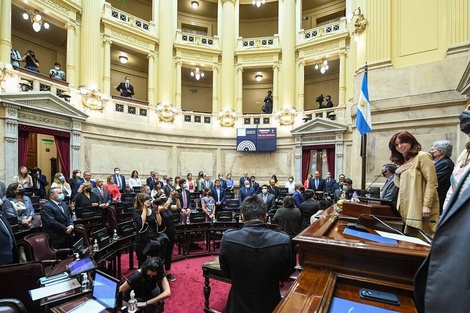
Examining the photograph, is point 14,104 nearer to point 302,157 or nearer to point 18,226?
point 18,226

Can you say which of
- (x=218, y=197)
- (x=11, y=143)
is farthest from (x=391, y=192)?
(x=11, y=143)

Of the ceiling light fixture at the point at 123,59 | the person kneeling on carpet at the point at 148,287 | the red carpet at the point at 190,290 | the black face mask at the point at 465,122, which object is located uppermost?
the ceiling light fixture at the point at 123,59

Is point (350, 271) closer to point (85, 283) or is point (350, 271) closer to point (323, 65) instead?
point (85, 283)

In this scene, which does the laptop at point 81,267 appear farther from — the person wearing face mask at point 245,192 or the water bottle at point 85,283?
the person wearing face mask at point 245,192

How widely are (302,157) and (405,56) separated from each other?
21.8ft

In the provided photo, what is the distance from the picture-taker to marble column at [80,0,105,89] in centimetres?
1055

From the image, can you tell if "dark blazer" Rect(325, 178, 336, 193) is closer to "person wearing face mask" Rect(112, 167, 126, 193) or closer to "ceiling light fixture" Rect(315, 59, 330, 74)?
"ceiling light fixture" Rect(315, 59, 330, 74)

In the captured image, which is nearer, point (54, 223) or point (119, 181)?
point (54, 223)

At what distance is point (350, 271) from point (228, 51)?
46.7 feet

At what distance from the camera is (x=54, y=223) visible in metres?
3.89

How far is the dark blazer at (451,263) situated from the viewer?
627 millimetres

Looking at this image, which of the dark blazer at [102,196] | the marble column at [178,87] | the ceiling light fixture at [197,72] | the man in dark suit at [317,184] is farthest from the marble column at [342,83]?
the dark blazer at [102,196]

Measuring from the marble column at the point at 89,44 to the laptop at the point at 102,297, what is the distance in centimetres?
1060

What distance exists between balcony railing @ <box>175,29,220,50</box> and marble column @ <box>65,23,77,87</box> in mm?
4832
